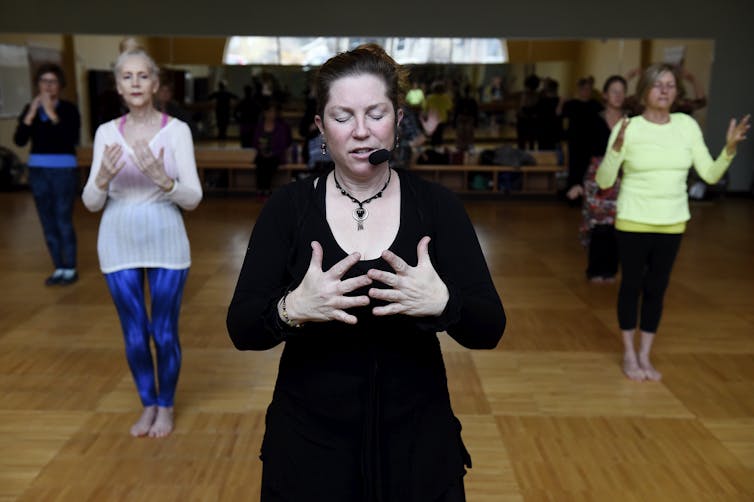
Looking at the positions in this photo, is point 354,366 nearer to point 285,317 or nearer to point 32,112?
point 285,317

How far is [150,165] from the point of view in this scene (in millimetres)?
2979

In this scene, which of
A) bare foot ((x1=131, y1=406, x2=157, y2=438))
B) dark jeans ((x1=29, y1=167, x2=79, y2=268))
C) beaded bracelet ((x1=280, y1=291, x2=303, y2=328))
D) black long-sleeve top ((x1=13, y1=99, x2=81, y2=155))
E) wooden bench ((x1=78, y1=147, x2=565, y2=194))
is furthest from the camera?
wooden bench ((x1=78, y1=147, x2=565, y2=194))

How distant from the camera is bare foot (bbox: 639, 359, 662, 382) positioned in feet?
14.0

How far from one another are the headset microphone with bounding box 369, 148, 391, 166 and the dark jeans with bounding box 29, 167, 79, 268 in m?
5.26

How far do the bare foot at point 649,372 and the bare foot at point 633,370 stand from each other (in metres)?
0.02

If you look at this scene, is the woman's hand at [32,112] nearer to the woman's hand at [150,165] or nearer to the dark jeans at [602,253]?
the woman's hand at [150,165]

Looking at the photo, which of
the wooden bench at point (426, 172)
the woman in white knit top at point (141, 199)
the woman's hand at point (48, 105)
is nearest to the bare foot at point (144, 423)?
the woman in white knit top at point (141, 199)

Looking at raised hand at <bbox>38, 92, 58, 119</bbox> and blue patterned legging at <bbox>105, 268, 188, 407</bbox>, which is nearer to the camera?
blue patterned legging at <bbox>105, 268, 188, 407</bbox>

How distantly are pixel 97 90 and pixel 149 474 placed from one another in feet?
36.3

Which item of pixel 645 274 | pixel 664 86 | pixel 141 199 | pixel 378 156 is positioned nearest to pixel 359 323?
pixel 378 156

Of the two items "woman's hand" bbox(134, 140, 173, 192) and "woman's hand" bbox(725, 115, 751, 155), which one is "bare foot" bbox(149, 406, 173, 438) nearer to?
"woman's hand" bbox(134, 140, 173, 192)

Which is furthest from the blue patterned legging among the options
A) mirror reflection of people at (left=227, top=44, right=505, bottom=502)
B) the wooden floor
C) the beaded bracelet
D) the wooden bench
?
the wooden bench

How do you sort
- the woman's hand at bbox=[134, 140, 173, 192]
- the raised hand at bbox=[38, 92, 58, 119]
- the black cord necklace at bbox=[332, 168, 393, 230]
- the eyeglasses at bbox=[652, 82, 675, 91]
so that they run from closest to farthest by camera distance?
the black cord necklace at bbox=[332, 168, 393, 230], the woman's hand at bbox=[134, 140, 173, 192], the eyeglasses at bbox=[652, 82, 675, 91], the raised hand at bbox=[38, 92, 58, 119]

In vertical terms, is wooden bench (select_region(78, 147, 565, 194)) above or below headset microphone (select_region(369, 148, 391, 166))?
below
